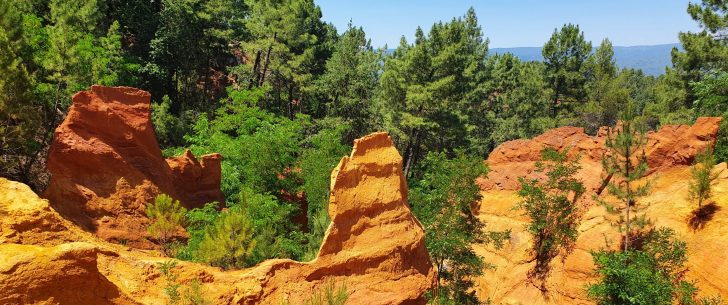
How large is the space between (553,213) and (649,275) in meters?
6.47

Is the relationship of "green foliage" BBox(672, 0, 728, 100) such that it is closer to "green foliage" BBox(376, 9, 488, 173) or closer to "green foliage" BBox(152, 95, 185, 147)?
"green foliage" BBox(376, 9, 488, 173)

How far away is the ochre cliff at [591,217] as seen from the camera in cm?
1838

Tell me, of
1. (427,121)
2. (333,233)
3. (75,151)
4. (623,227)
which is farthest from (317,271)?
(427,121)

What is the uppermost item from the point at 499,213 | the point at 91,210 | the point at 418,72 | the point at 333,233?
the point at 418,72

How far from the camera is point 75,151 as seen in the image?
54.7ft

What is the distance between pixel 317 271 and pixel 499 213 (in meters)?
16.6

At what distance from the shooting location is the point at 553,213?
22.9 metres

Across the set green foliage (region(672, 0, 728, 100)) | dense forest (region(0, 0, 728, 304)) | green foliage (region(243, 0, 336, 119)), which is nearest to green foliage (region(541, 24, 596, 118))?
dense forest (region(0, 0, 728, 304))

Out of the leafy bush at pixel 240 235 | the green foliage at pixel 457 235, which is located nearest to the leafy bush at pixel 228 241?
the leafy bush at pixel 240 235

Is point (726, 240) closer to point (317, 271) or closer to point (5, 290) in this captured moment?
point (317, 271)

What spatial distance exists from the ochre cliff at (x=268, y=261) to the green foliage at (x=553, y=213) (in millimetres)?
8703

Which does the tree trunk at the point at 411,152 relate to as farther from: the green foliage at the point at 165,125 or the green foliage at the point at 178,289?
the green foliage at the point at 178,289

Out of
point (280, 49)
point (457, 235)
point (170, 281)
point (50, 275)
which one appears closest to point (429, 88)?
point (280, 49)

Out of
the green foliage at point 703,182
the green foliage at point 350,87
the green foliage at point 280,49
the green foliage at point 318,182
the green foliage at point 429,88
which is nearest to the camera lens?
the green foliage at point 703,182
